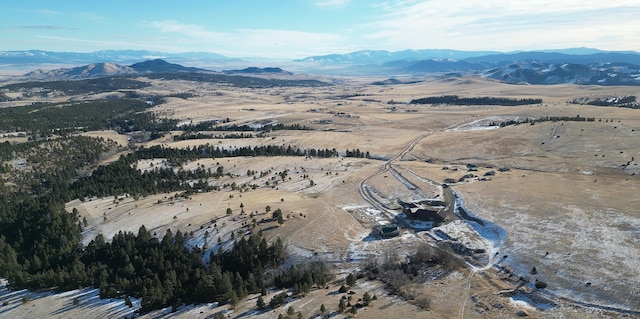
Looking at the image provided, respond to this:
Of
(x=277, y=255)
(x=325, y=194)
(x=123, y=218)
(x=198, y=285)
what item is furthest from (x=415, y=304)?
(x=123, y=218)

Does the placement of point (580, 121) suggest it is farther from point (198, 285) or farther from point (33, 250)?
point (33, 250)

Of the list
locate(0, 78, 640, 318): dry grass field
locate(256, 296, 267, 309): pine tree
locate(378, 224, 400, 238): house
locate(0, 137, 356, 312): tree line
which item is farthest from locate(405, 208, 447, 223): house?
locate(256, 296, 267, 309): pine tree

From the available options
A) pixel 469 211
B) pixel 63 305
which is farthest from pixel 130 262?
pixel 469 211

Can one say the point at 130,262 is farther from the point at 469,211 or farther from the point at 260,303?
the point at 469,211

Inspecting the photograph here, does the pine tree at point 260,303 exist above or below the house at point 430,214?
below

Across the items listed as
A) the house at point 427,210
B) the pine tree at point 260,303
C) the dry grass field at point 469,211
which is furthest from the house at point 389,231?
the pine tree at point 260,303

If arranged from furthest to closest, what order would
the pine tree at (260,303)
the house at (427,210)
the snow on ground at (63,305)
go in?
the house at (427,210), the snow on ground at (63,305), the pine tree at (260,303)

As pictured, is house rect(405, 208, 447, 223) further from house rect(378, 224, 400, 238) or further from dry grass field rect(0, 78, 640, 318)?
house rect(378, 224, 400, 238)

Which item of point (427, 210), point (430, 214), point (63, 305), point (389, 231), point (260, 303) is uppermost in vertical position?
point (427, 210)

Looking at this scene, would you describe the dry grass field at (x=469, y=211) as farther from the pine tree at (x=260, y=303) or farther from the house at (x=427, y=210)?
the house at (x=427, y=210)
